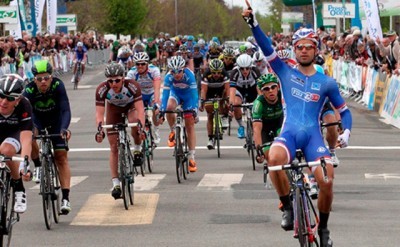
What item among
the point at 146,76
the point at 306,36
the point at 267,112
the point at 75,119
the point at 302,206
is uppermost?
the point at 306,36

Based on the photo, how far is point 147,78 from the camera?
20016 millimetres

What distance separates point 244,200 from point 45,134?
294 cm

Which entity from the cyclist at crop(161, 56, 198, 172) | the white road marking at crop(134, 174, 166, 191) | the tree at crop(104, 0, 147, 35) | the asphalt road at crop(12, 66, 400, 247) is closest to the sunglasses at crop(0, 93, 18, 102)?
the asphalt road at crop(12, 66, 400, 247)

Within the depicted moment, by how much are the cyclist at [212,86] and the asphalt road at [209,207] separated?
60 cm

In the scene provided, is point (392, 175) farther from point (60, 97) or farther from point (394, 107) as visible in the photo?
point (394, 107)

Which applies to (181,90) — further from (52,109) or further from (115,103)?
(52,109)

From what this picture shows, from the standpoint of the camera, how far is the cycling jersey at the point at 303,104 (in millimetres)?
10742

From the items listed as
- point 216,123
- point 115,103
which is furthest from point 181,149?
point 216,123

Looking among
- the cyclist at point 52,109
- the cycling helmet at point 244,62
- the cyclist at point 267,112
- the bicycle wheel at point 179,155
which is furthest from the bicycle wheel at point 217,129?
the cyclist at point 52,109

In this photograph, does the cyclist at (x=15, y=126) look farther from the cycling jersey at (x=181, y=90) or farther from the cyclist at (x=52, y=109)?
the cycling jersey at (x=181, y=90)

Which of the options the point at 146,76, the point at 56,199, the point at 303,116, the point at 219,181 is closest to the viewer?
the point at 303,116

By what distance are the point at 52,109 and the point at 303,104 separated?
4212 mm

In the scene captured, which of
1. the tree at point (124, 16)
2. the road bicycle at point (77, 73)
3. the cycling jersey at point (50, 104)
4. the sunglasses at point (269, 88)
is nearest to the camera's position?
the cycling jersey at point (50, 104)

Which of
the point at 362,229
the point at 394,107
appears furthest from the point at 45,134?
the point at 394,107
